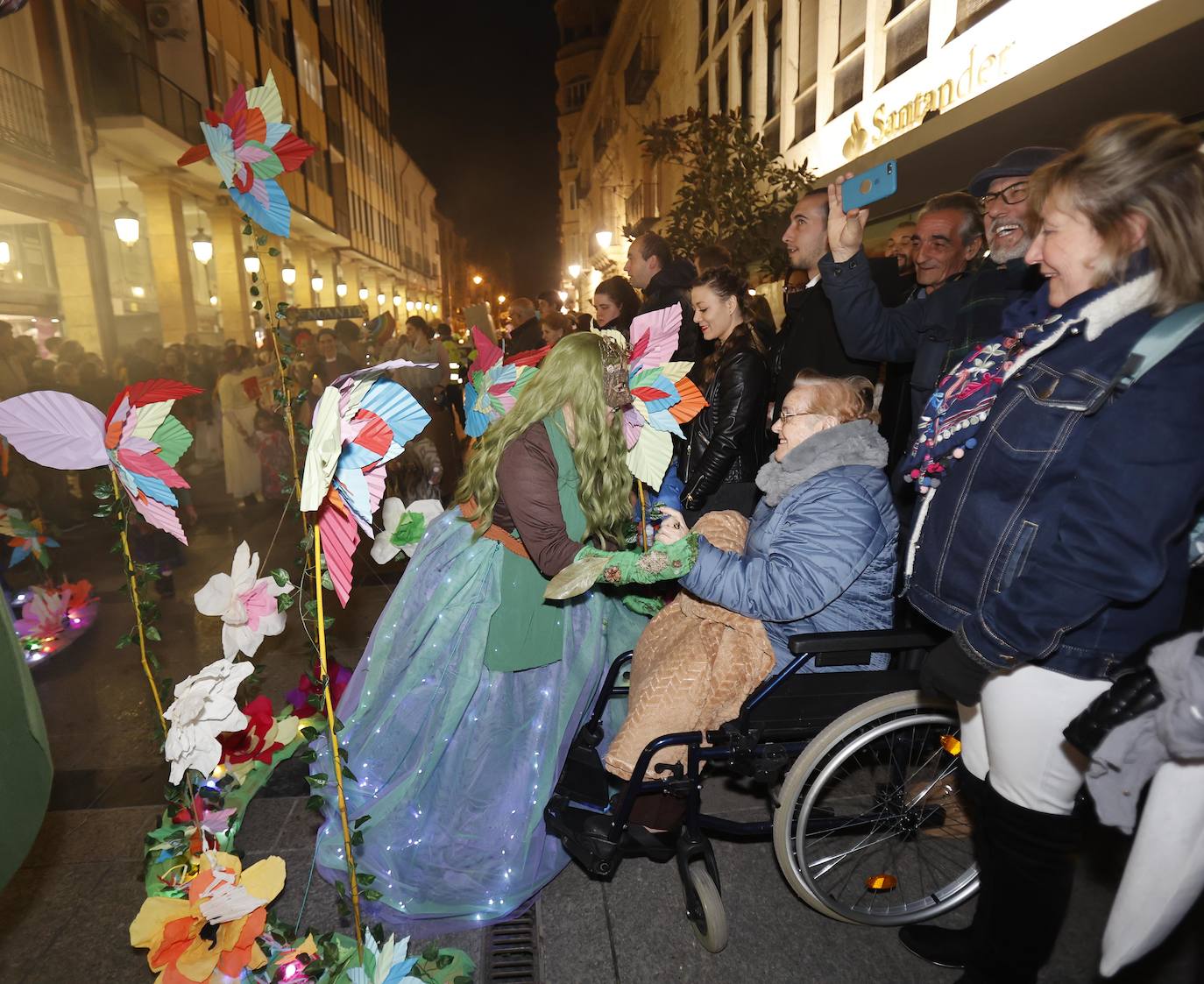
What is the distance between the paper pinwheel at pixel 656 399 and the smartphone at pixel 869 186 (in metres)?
0.60

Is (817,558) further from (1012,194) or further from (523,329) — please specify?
(523,329)

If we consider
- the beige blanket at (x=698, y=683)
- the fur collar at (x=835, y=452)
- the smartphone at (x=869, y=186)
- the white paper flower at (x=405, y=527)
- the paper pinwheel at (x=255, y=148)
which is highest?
the paper pinwheel at (x=255, y=148)

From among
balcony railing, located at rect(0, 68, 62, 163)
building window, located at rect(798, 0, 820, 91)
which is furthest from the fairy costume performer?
balcony railing, located at rect(0, 68, 62, 163)

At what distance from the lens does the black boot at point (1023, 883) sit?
1.57 metres

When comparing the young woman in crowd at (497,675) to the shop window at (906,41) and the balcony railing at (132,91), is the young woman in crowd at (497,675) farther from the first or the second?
the balcony railing at (132,91)

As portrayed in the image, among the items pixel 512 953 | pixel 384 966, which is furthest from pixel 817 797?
pixel 384 966

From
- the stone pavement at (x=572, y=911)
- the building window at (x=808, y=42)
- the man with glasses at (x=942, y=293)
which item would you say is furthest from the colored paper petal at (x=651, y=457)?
the building window at (x=808, y=42)

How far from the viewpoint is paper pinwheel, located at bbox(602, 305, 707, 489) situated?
2312 mm

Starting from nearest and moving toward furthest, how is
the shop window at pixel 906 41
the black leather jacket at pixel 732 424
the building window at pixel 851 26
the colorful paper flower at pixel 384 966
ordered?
1. the colorful paper flower at pixel 384 966
2. the black leather jacket at pixel 732 424
3. the shop window at pixel 906 41
4. the building window at pixel 851 26

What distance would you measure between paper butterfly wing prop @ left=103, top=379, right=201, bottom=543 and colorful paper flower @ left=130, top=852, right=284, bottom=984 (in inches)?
33.7

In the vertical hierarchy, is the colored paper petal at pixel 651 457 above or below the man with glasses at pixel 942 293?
below

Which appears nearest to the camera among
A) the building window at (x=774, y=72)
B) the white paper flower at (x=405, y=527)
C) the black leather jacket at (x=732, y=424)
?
the white paper flower at (x=405, y=527)

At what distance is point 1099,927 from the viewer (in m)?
2.12

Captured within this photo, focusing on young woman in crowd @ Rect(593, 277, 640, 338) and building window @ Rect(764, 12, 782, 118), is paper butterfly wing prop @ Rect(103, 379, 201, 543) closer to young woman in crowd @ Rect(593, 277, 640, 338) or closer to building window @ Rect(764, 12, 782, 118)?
young woman in crowd @ Rect(593, 277, 640, 338)
